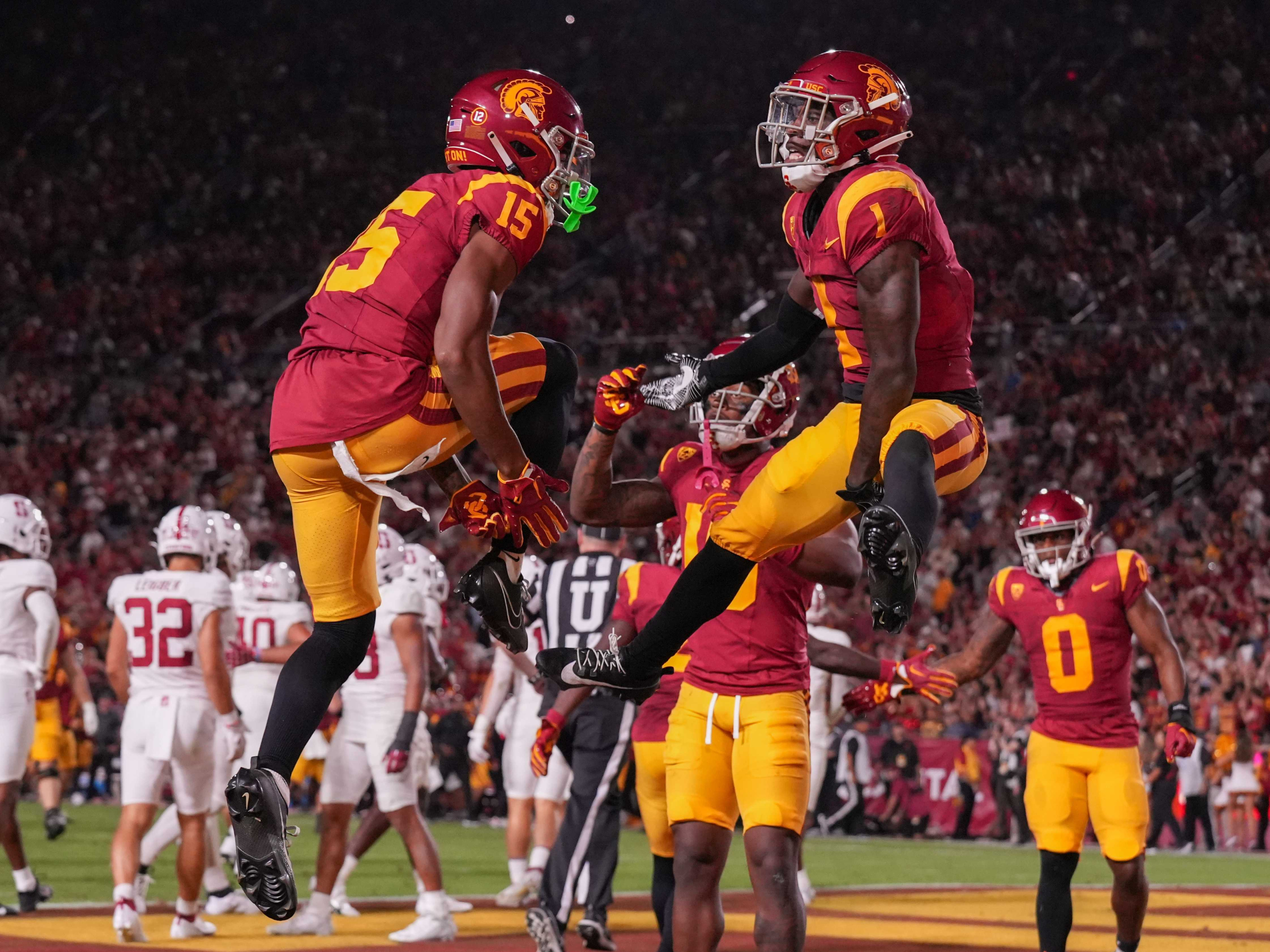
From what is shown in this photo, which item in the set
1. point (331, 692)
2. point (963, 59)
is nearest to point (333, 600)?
point (331, 692)

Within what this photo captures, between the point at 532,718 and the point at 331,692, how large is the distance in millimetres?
6357

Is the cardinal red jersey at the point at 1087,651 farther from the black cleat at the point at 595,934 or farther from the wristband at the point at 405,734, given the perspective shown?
the wristband at the point at 405,734

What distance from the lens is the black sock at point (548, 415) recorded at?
5.07m

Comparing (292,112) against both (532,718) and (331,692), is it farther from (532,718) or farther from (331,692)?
(331,692)

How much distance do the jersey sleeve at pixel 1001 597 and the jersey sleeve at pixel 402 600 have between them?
3318 millimetres

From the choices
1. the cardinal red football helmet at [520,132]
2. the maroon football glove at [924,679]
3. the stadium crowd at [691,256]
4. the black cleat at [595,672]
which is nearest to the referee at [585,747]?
the maroon football glove at [924,679]

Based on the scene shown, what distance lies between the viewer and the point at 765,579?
21.6 feet

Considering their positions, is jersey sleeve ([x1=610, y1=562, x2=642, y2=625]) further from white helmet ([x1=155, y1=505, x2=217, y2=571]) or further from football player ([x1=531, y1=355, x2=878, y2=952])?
white helmet ([x1=155, y1=505, x2=217, y2=571])

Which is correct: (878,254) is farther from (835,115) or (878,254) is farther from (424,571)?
(424,571)

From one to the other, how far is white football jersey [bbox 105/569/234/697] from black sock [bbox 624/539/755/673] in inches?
185

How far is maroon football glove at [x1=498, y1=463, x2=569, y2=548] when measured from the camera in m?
4.67

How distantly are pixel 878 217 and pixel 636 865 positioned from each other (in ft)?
33.3

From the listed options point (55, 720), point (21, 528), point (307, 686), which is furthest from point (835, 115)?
point (55, 720)

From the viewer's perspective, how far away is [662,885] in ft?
25.4
